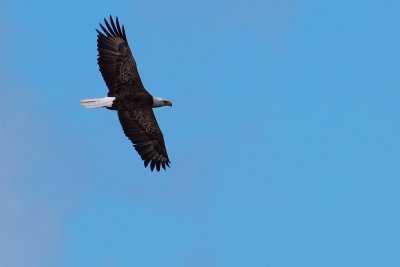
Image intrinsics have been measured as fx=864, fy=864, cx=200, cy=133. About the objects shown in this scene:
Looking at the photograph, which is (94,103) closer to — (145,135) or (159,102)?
(145,135)

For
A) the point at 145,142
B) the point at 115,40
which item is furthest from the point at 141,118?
the point at 115,40

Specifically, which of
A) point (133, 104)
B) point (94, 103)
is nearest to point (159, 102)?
point (133, 104)

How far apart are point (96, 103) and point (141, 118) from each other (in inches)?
58.6

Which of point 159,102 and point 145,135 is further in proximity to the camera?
point 159,102

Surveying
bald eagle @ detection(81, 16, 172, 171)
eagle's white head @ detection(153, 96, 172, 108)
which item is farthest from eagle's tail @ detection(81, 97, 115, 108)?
eagle's white head @ detection(153, 96, 172, 108)

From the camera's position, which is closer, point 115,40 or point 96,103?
point 96,103

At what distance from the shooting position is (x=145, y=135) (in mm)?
23047

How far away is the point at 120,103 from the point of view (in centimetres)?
2253

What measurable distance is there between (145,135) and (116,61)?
2150mm

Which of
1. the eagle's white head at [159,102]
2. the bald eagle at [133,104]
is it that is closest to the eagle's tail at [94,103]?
the bald eagle at [133,104]

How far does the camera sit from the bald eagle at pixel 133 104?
22734 millimetres

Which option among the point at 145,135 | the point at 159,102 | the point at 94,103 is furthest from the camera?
the point at 159,102

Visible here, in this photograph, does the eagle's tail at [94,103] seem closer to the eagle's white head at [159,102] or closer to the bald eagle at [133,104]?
the bald eagle at [133,104]

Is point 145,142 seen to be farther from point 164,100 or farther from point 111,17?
point 111,17
